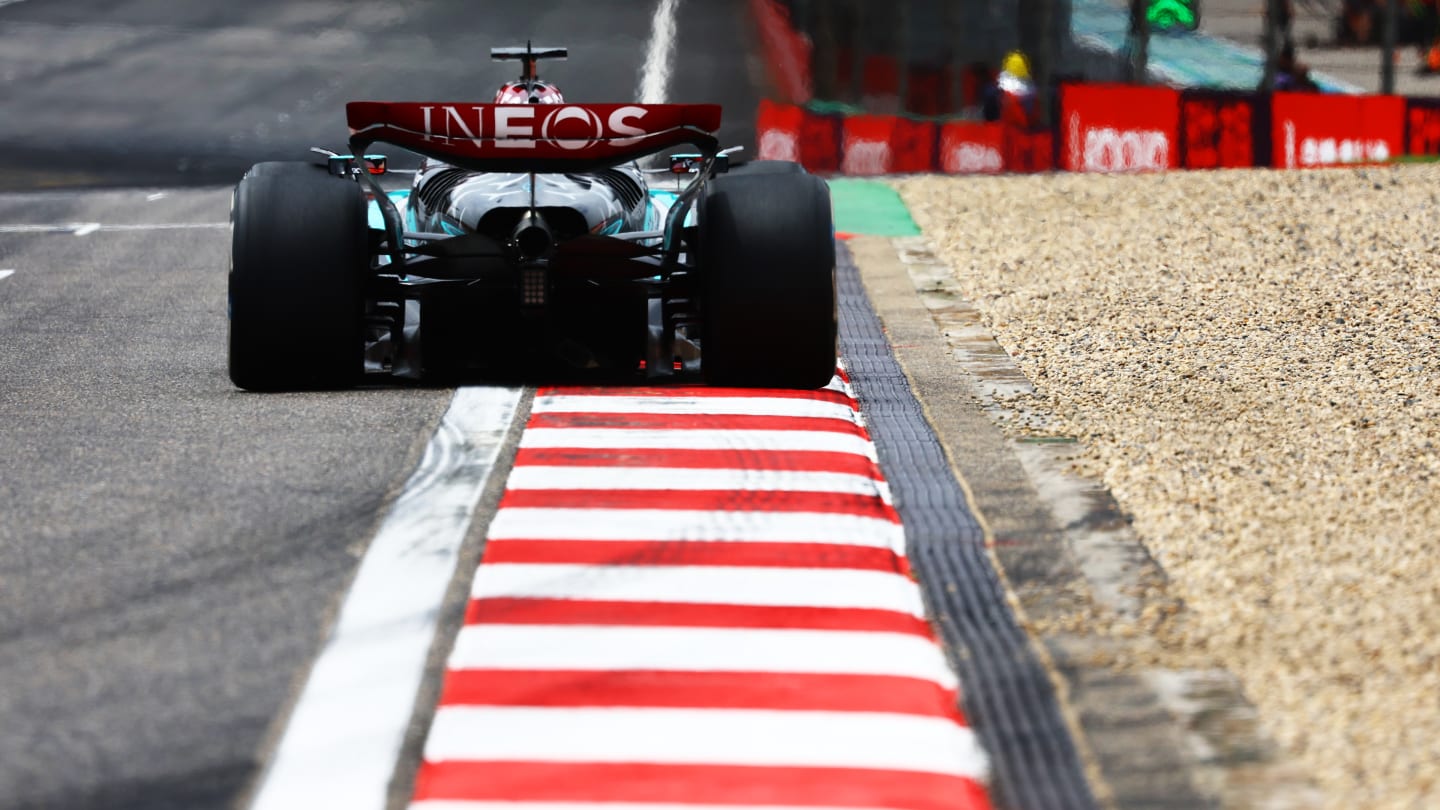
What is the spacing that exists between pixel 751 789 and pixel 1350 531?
2864mm

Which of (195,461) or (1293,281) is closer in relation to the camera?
(195,461)

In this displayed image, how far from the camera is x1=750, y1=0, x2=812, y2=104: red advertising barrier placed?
129 ft

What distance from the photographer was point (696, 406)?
848 cm

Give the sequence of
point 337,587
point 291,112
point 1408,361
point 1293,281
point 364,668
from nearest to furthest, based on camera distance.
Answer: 1. point 364,668
2. point 337,587
3. point 1408,361
4. point 1293,281
5. point 291,112

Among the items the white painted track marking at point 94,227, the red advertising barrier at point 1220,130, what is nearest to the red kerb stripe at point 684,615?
the white painted track marking at point 94,227

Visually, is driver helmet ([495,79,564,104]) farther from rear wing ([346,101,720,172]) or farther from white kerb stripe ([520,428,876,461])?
white kerb stripe ([520,428,876,461])

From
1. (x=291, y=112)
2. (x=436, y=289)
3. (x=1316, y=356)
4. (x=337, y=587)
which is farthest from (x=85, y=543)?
(x=291, y=112)

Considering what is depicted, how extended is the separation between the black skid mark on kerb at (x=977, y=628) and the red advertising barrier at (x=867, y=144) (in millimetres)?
15474

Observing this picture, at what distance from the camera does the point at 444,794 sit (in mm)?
4227

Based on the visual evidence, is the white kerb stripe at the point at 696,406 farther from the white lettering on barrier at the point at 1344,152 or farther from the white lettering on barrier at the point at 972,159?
the white lettering on barrier at the point at 972,159

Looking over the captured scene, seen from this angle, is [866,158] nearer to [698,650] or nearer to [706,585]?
[706,585]

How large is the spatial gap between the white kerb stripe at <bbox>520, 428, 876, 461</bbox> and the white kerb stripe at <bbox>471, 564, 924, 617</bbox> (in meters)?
1.75

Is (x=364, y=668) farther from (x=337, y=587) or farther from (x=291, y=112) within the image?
(x=291, y=112)

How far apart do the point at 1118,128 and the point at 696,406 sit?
16.0m
